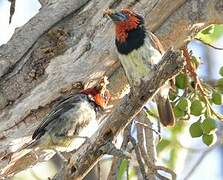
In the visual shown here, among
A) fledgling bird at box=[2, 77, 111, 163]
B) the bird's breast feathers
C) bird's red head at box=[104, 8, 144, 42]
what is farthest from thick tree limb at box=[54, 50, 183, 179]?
fledgling bird at box=[2, 77, 111, 163]

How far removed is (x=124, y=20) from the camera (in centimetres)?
378

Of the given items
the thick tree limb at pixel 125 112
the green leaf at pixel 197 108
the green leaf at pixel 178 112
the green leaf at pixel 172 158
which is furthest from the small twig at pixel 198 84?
the green leaf at pixel 172 158

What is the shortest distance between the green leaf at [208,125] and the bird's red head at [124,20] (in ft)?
2.07

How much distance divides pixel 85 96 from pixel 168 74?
174 centimetres

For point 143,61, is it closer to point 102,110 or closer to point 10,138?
point 102,110

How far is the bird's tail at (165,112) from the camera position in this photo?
3.72 meters

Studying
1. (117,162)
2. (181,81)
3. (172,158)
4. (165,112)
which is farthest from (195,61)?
(172,158)

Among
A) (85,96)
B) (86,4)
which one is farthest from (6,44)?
(85,96)

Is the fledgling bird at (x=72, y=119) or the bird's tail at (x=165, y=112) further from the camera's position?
the fledgling bird at (x=72, y=119)

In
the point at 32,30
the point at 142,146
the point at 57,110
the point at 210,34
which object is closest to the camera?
the point at 142,146

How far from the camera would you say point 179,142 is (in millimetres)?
4445

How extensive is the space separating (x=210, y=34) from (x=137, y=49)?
1.42ft

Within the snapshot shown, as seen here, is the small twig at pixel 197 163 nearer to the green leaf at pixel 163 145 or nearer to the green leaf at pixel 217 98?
the green leaf at pixel 163 145

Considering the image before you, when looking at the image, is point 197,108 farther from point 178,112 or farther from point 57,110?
point 57,110
